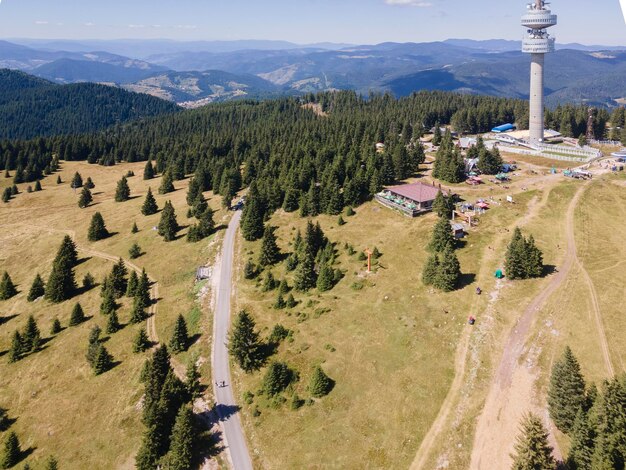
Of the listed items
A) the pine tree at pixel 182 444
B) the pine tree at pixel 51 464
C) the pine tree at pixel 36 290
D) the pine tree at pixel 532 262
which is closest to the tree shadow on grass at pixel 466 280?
the pine tree at pixel 532 262

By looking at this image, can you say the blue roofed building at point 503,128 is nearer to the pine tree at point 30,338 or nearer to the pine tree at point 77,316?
the pine tree at point 77,316

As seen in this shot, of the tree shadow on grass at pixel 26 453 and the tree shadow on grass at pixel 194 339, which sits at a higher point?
the tree shadow on grass at pixel 194 339

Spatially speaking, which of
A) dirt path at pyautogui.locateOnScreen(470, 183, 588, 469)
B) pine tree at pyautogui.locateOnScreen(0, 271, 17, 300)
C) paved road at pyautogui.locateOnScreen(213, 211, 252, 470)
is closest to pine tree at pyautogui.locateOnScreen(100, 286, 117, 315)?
paved road at pyautogui.locateOnScreen(213, 211, 252, 470)

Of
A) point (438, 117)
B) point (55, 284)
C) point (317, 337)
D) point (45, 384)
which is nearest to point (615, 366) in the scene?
point (317, 337)

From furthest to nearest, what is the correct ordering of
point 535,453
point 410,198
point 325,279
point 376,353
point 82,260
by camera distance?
point 82,260, point 410,198, point 325,279, point 376,353, point 535,453

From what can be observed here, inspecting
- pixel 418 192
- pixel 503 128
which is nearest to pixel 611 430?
pixel 418 192

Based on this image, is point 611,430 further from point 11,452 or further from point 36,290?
point 36,290
